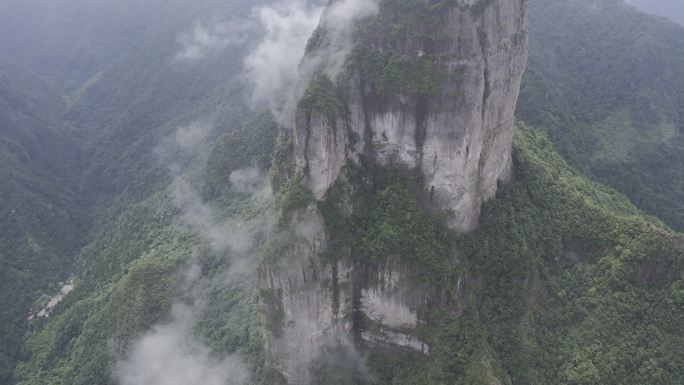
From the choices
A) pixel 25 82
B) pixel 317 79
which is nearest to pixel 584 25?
pixel 317 79

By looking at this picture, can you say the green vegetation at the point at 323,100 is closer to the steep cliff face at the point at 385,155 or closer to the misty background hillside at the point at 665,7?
the steep cliff face at the point at 385,155

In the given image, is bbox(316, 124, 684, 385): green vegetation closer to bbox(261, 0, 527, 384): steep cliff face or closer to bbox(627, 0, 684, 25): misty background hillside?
bbox(261, 0, 527, 384): steep cliff face

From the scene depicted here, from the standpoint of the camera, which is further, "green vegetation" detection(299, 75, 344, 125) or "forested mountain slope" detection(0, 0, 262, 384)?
"forested mountain slope" detection(0, 0, 262, 384)

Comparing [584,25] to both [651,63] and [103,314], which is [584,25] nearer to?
[651,63]

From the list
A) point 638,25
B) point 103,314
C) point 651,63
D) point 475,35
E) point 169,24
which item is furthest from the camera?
point 169,24

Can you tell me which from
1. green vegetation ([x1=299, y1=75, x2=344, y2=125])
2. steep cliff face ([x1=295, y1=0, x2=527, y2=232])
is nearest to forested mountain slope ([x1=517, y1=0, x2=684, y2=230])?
steep cliff face ([x1=295, y1=0, x2=527, y2=232])

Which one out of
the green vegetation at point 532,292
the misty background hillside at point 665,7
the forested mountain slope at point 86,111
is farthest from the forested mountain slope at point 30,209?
the misty background hillside at point 665,7
